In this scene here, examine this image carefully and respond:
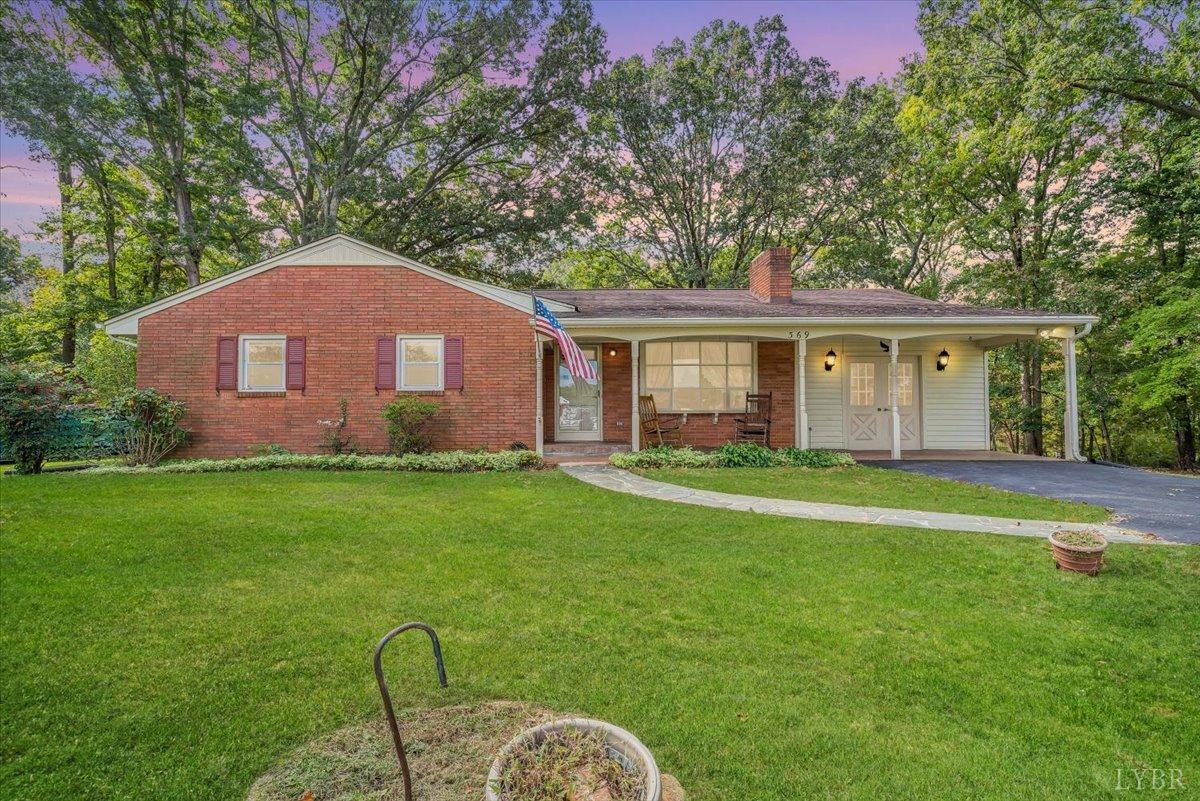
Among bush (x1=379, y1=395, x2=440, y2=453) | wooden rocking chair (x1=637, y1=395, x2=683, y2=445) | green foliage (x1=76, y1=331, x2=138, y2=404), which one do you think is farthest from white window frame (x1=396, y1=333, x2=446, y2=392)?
green foliage (x1=76, y1=331, x2=138, y2=404)

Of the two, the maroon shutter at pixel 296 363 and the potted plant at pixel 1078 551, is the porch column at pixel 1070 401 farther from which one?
the maroon shutter at pixel 296 363

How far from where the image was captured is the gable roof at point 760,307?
10617 mm

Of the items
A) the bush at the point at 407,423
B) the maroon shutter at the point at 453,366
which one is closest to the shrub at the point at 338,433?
the bush at the point at 407,423

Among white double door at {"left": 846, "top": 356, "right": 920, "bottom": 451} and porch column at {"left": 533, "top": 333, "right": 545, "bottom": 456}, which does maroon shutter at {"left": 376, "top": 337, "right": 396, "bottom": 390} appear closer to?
porch column at {"left": 533, "top": 333, "right": 545, "bottom": 456}

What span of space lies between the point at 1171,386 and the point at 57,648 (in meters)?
17.0

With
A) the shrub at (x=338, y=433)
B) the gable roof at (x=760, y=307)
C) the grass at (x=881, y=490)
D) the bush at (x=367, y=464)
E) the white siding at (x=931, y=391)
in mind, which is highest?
the gable roof at (x=760, y=307)

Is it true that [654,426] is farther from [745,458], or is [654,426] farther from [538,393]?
[538,393]

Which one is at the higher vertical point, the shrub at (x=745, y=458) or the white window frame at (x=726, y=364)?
the white window frame at (x=726, y=364)

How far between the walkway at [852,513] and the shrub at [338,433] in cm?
519

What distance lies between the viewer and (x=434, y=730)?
2.33m

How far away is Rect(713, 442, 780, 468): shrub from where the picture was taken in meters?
9.81

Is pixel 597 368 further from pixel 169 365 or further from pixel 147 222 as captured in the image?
pixel 147 222

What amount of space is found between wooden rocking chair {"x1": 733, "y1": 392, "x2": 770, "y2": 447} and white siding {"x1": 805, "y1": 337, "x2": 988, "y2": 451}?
1289mm

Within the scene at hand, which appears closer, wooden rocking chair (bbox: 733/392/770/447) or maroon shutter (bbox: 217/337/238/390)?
maroon shutter (bbox: 217/337/238/390)
